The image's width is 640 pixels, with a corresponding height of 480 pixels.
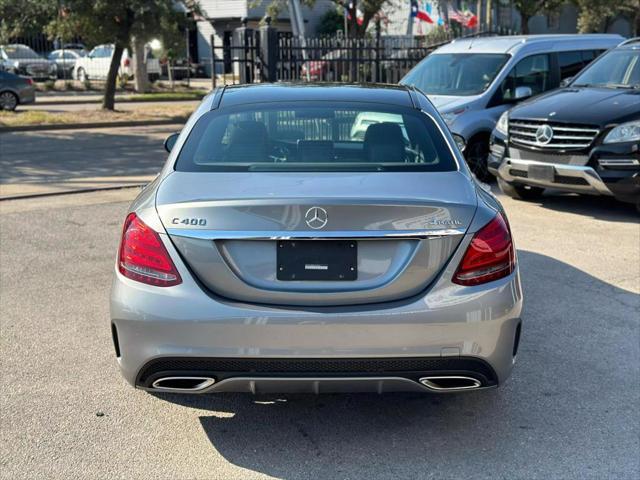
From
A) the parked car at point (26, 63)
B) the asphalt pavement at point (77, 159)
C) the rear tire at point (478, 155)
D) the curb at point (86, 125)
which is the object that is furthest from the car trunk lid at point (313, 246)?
the parked car at point (26, 63)

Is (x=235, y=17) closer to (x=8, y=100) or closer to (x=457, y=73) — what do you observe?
(x=8, y=100)

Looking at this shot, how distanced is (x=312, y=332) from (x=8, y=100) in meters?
21.7

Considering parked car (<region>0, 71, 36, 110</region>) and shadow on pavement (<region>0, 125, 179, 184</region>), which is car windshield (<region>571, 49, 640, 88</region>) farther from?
parked car (<region>0, 71, 36, 110</region>)

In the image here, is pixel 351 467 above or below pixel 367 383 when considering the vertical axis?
below

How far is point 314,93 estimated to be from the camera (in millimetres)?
4855

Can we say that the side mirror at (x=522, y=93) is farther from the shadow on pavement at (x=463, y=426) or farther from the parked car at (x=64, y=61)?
the parked car at (x=64, y=61)

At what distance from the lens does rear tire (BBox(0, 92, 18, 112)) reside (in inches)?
900

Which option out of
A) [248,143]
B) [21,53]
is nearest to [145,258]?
[248,143]

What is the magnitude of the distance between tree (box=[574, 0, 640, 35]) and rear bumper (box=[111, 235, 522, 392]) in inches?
1273

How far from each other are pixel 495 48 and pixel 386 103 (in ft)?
26.8

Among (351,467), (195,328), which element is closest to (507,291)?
(351,467)

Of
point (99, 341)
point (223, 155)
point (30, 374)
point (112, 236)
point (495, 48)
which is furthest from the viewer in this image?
point (495, 48)

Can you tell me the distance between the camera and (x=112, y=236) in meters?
8.09

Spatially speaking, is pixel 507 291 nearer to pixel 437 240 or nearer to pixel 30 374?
pixel 437 240
